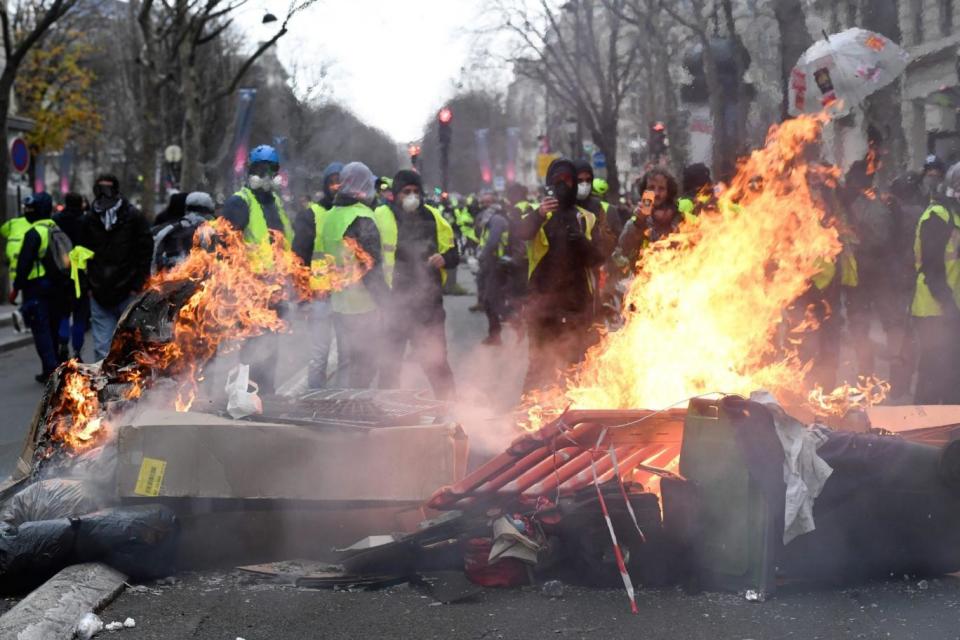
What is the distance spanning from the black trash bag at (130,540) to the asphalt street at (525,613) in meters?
0.10

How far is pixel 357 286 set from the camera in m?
8.85

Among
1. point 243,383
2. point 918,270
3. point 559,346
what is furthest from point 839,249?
point 243,383

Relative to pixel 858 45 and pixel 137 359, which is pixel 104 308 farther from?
pixel 858 45

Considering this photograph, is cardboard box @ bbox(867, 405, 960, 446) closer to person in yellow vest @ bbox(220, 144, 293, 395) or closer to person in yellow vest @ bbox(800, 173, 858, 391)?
person in yellow vest @ bbox(800, 173, 858, 391)

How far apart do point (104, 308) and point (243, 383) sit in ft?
16.8

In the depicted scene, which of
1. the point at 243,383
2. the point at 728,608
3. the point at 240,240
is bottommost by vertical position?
the point at 728,608

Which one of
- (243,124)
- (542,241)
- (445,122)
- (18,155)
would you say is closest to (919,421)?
(542,241)

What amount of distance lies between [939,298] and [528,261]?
3.00 metres

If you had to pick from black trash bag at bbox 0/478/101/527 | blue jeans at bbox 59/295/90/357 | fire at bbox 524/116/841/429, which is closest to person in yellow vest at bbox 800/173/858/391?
fire at bbox 524/116/841/429

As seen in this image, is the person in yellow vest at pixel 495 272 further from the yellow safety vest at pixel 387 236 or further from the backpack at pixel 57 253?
the yellow safety vest at pixel 387 236

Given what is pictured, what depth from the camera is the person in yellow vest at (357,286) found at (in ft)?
28.9

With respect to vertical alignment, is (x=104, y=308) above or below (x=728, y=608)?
above

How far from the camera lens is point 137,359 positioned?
695cm

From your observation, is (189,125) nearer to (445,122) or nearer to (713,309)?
(445,122)
